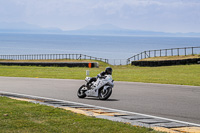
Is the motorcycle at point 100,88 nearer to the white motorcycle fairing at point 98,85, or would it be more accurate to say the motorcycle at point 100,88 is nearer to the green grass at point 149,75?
the white motorcycle fairing at point 98,85

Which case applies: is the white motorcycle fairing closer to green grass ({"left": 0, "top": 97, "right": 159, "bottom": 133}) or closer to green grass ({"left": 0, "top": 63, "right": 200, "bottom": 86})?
green grass ({"left": 0, "top": 97, "right": 159, "bottom": 133})

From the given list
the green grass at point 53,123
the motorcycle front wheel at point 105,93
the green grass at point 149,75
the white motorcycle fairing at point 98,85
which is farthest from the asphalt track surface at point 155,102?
the green grass at point 149,75

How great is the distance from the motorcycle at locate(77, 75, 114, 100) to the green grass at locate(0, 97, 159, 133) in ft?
10.6

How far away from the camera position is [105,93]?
1347 cm

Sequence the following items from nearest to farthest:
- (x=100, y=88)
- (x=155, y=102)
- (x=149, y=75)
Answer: (x=155, y=102) < (x=100, y=88) < (x=149, y=75)

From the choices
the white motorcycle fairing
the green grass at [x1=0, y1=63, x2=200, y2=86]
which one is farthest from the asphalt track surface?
the green grass at [x1=0, y1=63, x2=200, y2=86]

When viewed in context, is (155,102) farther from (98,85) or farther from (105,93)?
(98,85)

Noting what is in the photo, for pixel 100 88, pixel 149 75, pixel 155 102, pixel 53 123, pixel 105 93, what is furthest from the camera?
pixel 149 75

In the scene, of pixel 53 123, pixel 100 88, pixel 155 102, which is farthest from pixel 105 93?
pixel 53 123

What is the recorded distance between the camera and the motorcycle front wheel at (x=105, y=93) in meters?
13.4

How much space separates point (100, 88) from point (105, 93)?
30cm

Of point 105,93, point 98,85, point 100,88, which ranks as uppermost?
point 98,85

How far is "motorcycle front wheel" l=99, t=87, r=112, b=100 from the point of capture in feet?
43.8

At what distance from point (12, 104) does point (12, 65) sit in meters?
44.8
